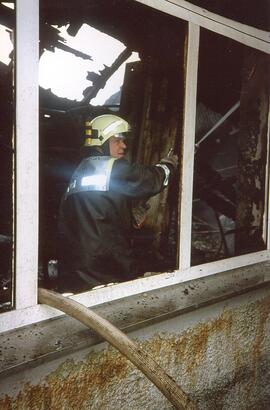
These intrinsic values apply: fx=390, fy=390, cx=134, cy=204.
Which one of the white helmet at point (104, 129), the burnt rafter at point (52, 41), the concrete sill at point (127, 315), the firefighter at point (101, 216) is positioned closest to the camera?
the concrete sill at point (127, 315)

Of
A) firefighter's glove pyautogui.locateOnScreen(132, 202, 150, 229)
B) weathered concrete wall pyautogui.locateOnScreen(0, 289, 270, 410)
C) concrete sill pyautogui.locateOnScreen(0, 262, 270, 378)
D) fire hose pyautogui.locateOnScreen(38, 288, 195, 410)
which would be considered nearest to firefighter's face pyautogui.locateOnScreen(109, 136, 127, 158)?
firefighter's glove pyautogui.locateOnScreen(132, 202, 150, 229)

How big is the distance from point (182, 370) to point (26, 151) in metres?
1.69

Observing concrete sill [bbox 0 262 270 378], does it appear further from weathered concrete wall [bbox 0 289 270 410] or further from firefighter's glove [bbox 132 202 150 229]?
firefighter's glove [bbox 132 202 150 229]

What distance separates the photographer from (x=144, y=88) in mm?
3760

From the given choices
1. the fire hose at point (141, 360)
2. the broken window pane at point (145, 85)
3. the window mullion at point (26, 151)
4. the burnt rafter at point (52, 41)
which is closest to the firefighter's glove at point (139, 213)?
the broken window pane at point (145, 85)

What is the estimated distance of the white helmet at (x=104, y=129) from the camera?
3484 millimetres

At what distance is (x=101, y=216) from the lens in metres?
3.22

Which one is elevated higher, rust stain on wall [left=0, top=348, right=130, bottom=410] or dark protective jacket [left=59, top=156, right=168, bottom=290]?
dark protective jacket [left=59, top=156, right=168, bottom=290]

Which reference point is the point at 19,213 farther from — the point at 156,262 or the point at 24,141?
the point at 156,262

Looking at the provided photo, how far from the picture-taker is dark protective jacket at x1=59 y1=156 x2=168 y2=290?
3.17 metres

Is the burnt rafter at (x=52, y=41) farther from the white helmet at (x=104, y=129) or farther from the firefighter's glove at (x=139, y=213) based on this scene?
the firefighter's glove at (x=139, y=213)

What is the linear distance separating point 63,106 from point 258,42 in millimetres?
2929

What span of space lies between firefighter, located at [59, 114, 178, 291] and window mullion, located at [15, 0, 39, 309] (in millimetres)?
1377

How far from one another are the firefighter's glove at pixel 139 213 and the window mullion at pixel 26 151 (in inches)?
68.2
